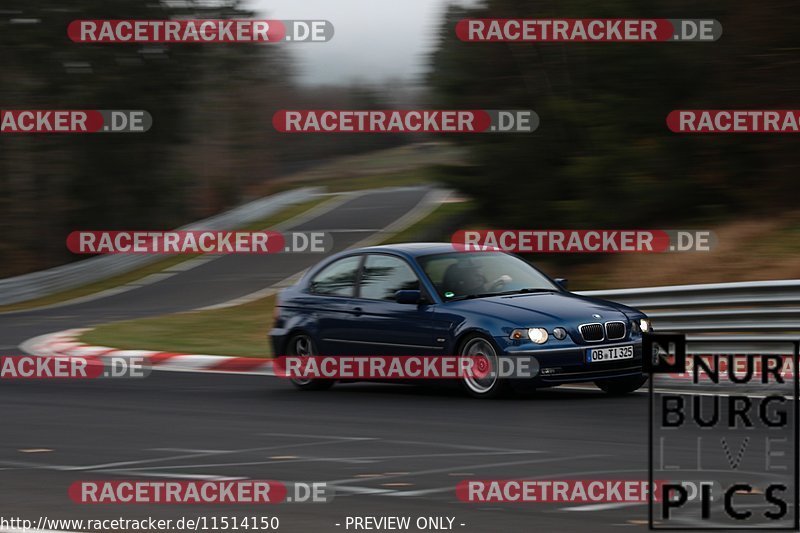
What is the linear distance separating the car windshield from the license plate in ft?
3.71

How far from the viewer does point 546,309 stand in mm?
11914

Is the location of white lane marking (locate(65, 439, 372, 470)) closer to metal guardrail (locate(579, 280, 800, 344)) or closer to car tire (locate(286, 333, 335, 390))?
car tire (locate(286, 333, 335, 390))

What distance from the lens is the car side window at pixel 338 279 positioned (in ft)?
43.3

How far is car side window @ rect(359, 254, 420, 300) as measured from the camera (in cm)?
1277

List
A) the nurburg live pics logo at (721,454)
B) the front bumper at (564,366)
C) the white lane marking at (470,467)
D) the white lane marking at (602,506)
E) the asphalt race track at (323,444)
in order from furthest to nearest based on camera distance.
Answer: the front bumper at (564,366) < the white lane marking at (470,467) < the asphalt race track at (323,444) < the white lane marking at (602,506) < the nurburg live pics logo at (721,454)

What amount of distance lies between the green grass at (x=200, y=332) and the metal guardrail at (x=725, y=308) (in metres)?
5.00

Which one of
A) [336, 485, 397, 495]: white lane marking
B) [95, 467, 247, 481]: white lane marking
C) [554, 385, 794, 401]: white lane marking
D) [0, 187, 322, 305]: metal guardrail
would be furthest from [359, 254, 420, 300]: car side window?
[0, 187, 322, 305]: metal guardrail

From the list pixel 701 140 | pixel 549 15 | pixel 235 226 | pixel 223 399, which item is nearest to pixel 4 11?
pixel 235 226

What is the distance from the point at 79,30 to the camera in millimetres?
34344

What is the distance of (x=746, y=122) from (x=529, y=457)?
1388 centimetres

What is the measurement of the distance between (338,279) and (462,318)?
5.85ft

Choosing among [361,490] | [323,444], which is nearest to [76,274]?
[323,444]

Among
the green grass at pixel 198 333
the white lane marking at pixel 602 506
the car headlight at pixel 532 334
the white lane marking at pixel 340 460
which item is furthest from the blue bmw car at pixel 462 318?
the white lane marking at pixel 602 506

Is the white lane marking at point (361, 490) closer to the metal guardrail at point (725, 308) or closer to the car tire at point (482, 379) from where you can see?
the car tire at point (482, 379)
